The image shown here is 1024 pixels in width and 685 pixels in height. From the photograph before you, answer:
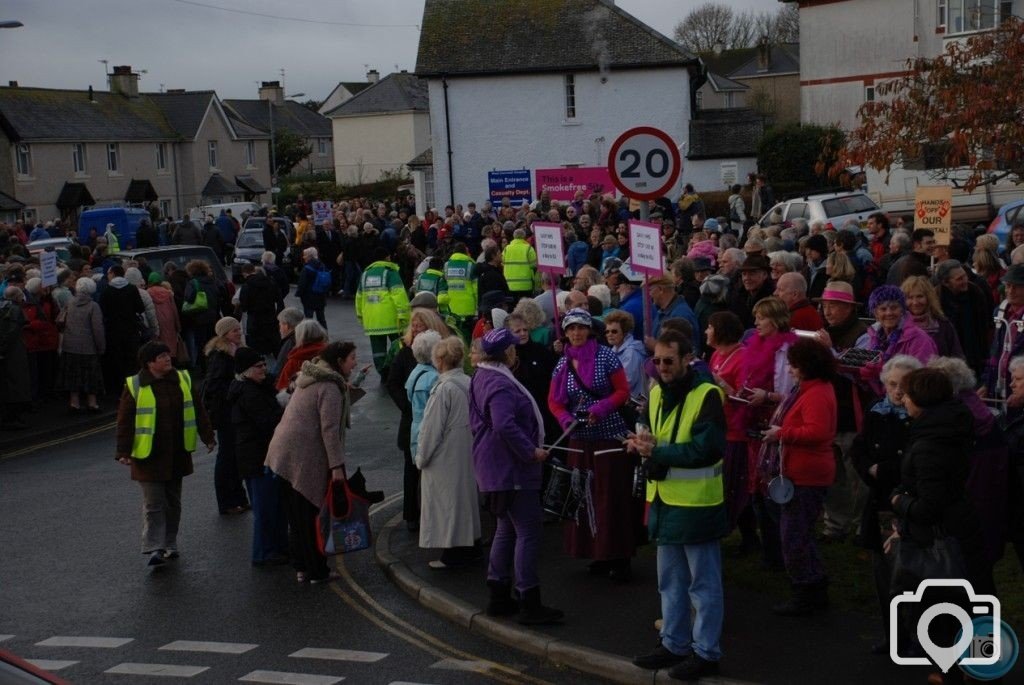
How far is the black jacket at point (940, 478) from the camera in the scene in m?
6.98

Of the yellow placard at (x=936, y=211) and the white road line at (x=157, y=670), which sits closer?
the white road line at (x=157, y=670)

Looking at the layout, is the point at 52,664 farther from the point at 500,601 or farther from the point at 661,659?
the point at 661,659

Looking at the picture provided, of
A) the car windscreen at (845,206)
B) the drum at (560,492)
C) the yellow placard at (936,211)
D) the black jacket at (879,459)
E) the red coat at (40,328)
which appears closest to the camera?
the black jacket at (879,459)

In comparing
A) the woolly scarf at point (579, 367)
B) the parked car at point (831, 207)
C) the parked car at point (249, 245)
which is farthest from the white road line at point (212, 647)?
the parked car at point (249, 245)

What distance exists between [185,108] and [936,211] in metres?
73.8

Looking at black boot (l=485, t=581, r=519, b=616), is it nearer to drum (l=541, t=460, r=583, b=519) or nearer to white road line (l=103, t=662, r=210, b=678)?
drum (l=541, t=460, r=583, b=519)

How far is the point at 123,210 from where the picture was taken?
47.2 metres

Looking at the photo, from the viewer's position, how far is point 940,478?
6.96 metres

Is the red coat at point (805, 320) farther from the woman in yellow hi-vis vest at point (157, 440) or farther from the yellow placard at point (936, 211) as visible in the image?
the yellow placard at point (936, 211)

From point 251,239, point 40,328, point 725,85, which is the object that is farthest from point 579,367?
point 725,85

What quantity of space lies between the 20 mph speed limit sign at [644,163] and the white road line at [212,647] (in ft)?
15.4

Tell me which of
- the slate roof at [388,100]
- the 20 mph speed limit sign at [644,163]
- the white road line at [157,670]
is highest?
the slate roof at [388,100]

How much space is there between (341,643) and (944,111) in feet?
47.8

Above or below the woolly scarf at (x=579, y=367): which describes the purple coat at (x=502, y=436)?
below
